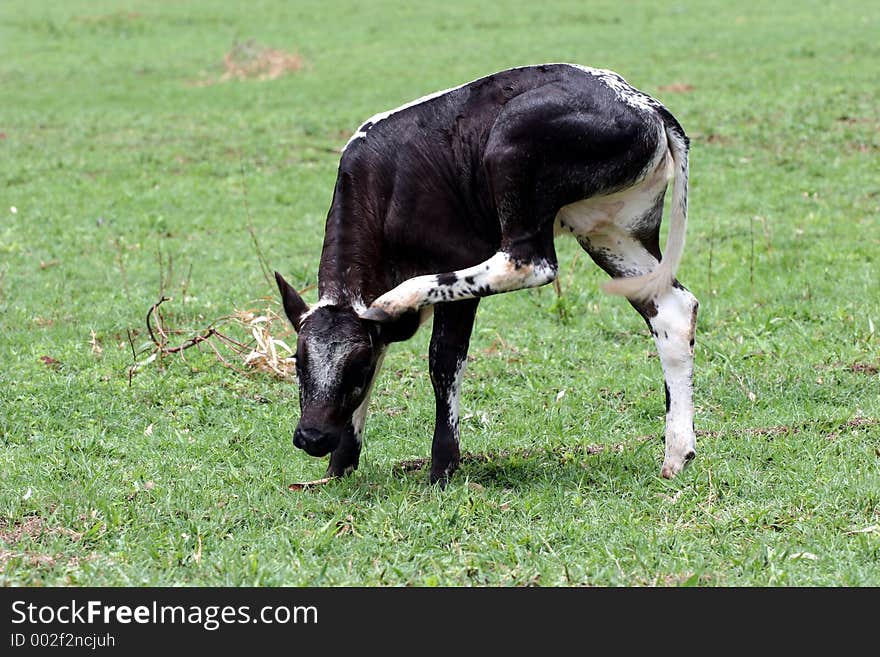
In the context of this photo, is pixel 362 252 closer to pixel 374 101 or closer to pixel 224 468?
pixel 224 468

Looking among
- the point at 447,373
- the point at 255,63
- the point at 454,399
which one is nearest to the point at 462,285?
the point at 447,373

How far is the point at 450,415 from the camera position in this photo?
5.98m

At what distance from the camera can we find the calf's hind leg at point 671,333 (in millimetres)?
5941

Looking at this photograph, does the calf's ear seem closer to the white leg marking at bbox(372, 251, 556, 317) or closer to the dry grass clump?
the white leg marking at bbox(372, 251, 556, 317)

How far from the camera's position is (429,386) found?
7797 millimetres

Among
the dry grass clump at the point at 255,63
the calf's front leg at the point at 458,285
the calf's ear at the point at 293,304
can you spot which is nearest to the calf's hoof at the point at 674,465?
the calf's front leg at the point at 458,285

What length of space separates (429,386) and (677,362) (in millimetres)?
2227

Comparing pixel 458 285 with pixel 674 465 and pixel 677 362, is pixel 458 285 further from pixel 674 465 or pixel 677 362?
pixel 674 465

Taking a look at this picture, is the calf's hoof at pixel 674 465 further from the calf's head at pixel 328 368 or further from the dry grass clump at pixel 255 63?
the dry grass clump at pixel 255 63

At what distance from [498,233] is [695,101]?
1189 centimetres

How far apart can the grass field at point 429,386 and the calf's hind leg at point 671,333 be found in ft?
0.51

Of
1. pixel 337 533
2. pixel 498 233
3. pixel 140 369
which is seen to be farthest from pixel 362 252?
pixel 140 369

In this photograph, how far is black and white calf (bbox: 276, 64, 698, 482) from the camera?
5484 millimetres

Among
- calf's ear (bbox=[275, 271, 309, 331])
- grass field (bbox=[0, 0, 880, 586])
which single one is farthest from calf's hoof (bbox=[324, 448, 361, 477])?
calf's ear (bbox=[275, 271, 309, 331])
